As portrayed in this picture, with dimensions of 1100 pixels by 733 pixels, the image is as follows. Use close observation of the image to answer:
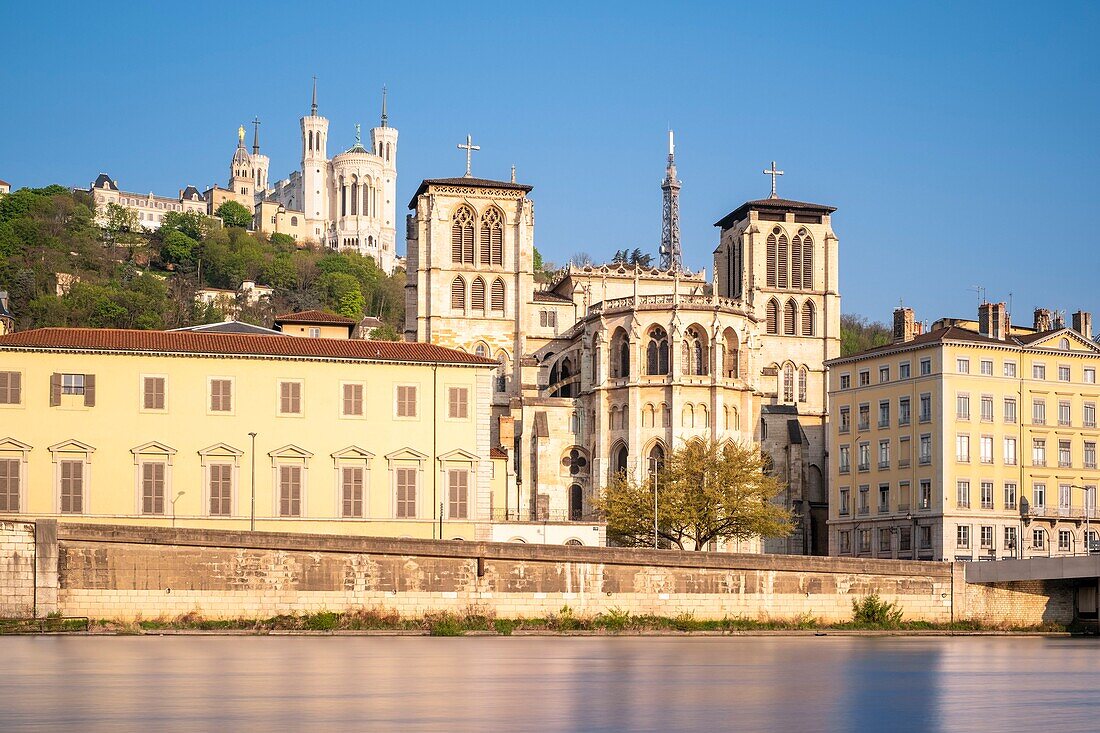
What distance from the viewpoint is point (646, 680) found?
31.6m

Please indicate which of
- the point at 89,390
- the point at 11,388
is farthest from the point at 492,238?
the point at 11,388

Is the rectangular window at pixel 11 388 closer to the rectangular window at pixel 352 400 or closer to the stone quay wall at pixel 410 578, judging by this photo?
the rectangular window at pixel 352 400

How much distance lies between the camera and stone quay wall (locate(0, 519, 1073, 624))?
1954 inches

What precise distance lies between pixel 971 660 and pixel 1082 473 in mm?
45010

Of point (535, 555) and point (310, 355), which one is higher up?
point (310, 355)

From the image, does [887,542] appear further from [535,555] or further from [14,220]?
[14,220]

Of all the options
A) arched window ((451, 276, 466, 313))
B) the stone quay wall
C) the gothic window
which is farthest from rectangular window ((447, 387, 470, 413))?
the gothic window

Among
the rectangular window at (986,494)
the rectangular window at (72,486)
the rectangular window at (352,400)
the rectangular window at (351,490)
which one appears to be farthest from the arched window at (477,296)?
the rectangular window at (72,486)

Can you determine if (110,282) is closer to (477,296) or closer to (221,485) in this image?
(477,296)

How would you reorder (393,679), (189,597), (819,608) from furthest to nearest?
(819,608) → (189,597) → (393,679)

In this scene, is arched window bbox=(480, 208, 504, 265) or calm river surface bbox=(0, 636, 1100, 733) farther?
arched window bbox=(480, 208, 504, 265)

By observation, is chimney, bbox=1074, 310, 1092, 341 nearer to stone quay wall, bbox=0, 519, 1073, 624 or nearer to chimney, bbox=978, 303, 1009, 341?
chimney, bbox=978, 303, 1009, 341

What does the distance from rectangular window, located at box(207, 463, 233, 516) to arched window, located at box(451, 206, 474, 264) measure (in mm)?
47793

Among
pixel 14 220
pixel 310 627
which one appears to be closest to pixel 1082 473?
pixel 310 627
